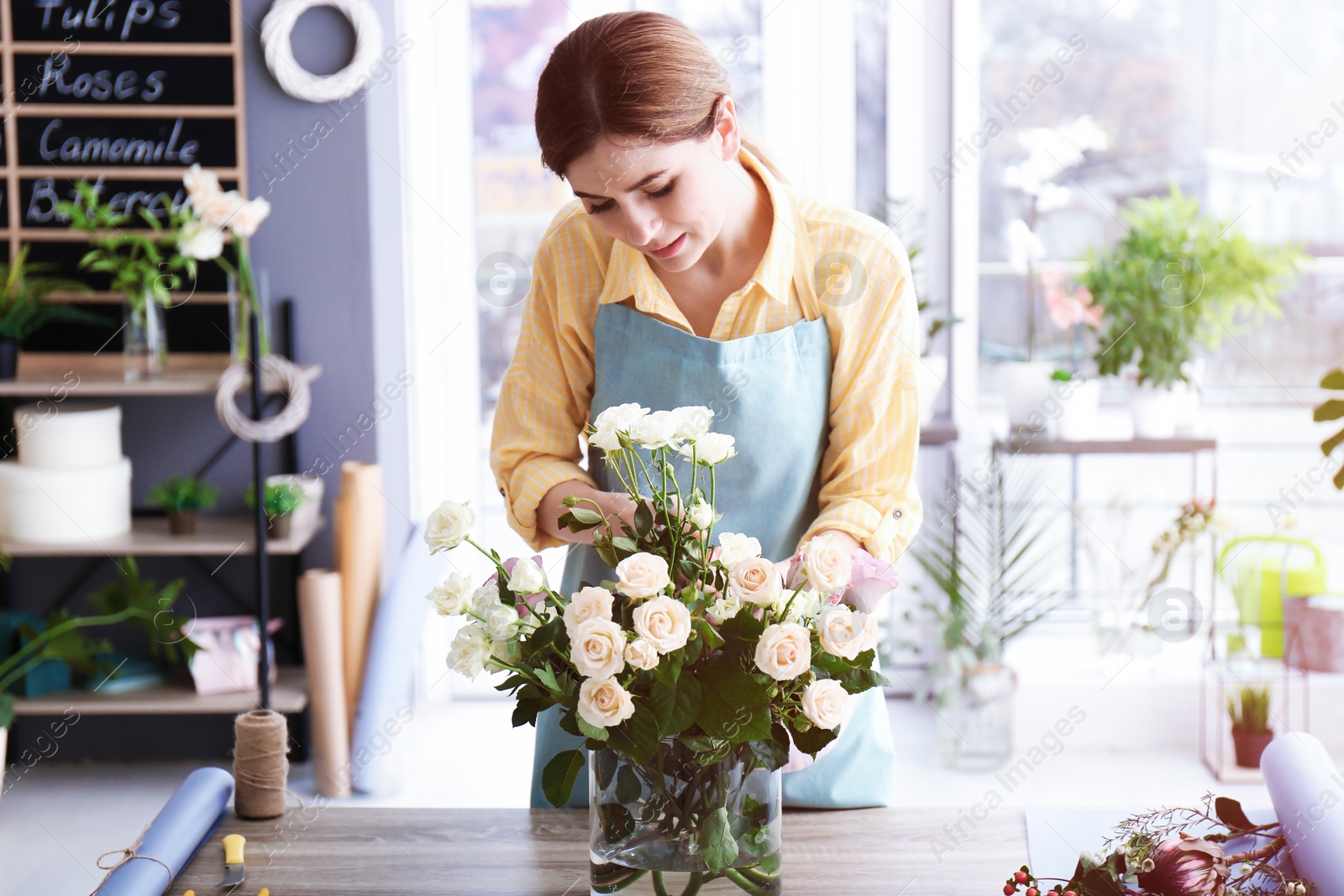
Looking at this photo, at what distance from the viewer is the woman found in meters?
1.25

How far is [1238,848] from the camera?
1.10m

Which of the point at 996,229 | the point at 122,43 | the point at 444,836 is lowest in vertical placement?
the point at 444,836

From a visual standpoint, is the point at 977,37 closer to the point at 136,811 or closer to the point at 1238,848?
the point at 1238,848

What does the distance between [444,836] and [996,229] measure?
262 cm

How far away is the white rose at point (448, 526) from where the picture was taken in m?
0.93

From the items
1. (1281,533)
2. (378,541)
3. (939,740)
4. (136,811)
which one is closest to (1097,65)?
(1281,533)

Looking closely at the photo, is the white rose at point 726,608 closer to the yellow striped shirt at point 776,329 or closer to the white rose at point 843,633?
the white rose at point 843,633

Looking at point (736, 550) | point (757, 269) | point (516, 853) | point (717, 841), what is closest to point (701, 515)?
point (736, 550)

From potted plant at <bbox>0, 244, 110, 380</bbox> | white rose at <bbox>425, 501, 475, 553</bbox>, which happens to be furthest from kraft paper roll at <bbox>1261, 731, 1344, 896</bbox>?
potted plant at <bbox>0, 244, 110, 380</bbox>

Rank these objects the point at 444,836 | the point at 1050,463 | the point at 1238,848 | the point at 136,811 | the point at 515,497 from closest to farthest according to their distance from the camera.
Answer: the point at 1238,848, the point at 444,836, the point at 515,497, the point at 136,811, the point at 1050,463

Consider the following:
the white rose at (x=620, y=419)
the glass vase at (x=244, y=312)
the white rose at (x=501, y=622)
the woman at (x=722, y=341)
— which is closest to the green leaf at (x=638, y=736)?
the white rose at (x=501, y=622)

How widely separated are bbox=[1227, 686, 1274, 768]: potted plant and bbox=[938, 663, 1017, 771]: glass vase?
0.53 metres

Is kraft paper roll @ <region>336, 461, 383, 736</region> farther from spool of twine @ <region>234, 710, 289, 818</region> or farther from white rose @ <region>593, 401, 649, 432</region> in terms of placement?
white rose @ <region>593, 401, 649, 432</region>

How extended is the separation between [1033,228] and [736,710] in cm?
269
